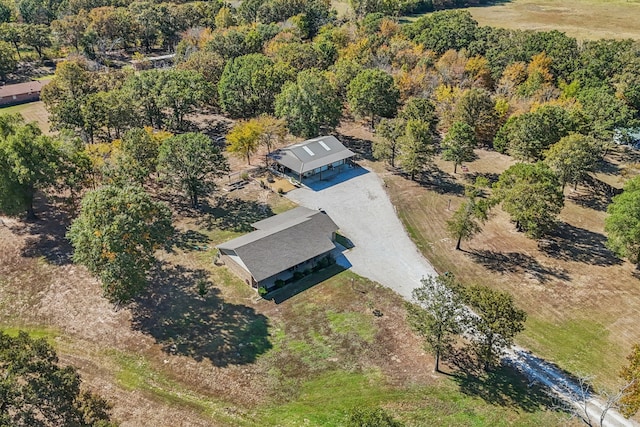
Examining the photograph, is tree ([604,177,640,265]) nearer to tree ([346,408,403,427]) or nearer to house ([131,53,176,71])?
tree ([346,408,403,427])

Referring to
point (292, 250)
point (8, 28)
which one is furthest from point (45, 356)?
point (8, 28)

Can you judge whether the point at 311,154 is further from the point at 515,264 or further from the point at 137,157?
the point at 515,264

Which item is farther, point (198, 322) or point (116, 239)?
point (198, 322)

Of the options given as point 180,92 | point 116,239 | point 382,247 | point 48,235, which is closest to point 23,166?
point 48,235

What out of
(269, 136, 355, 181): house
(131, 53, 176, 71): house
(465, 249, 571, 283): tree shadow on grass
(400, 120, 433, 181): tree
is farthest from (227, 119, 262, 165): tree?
(131, 53, 176, 71): house

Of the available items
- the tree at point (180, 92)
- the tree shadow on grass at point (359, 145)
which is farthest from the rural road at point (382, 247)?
the tree at point (180, 92)

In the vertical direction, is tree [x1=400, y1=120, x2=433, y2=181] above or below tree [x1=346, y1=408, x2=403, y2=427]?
below
